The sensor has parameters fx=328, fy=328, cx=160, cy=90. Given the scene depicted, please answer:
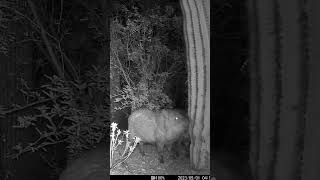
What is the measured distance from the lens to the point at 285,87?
2.24ft

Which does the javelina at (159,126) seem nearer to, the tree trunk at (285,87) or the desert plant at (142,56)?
the desert plant at (142,56)

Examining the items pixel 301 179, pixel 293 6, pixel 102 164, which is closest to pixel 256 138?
pixel 301 179

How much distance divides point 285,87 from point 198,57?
113 cm

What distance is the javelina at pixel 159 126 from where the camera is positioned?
1.98 m

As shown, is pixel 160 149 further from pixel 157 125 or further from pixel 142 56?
pixel 142 56

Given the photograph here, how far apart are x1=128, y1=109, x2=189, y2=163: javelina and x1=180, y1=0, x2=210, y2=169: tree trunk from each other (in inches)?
6.0

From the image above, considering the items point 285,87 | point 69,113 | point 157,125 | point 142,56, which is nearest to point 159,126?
point 157,125

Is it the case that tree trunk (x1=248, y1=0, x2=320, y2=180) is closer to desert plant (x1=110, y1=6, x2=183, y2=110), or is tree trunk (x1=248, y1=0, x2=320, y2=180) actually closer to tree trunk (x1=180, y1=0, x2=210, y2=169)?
tree trunk (x1=180, y1=0, x2=210, y2=169)

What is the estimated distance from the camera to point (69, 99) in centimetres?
192

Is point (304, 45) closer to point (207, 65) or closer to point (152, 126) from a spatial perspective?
point (207, 65)

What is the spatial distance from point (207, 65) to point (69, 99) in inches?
32.4

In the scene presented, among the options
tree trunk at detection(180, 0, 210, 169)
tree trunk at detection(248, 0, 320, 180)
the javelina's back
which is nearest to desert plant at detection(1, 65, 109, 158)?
the javelina's back

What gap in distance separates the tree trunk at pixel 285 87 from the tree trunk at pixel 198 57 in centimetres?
99

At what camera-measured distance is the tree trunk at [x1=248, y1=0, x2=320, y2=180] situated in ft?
2.06
